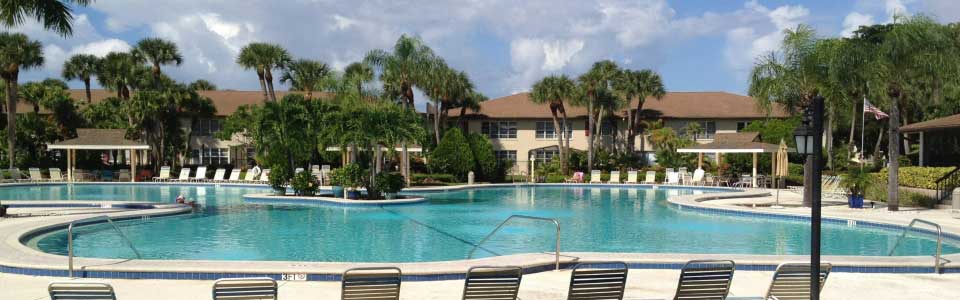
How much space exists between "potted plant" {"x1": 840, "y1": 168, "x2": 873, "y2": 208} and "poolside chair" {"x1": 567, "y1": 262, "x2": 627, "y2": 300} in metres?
17.0

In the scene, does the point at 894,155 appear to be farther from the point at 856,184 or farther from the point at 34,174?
the point at 34,174

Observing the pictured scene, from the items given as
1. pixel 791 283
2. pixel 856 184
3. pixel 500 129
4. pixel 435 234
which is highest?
pixel 500 129

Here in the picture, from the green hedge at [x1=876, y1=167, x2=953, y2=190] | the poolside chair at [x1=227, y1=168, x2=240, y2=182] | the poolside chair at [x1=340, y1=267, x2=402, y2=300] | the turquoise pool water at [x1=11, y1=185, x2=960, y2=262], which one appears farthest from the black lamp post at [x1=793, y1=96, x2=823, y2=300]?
the poolside chair at [x1=227, y1=168, x2=240, y2=182]

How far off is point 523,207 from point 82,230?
12631 millimetres

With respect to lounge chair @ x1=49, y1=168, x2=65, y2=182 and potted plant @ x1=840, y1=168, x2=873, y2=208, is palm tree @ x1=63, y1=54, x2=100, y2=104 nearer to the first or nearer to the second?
lounge chair @ x1=49, y1=168, x2=65, y2=182

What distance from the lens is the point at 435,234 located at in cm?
1755

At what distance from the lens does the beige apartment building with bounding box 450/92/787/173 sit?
49.4m

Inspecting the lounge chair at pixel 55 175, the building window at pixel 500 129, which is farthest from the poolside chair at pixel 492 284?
the building window at pixel 500 129

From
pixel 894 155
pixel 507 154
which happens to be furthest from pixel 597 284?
pixel 507 154

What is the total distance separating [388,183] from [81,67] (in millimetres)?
34886

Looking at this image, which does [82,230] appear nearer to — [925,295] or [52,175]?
[925,295]

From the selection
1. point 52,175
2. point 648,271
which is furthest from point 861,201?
point 52,175

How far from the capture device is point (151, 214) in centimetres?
2022

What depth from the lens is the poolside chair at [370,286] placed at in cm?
732
